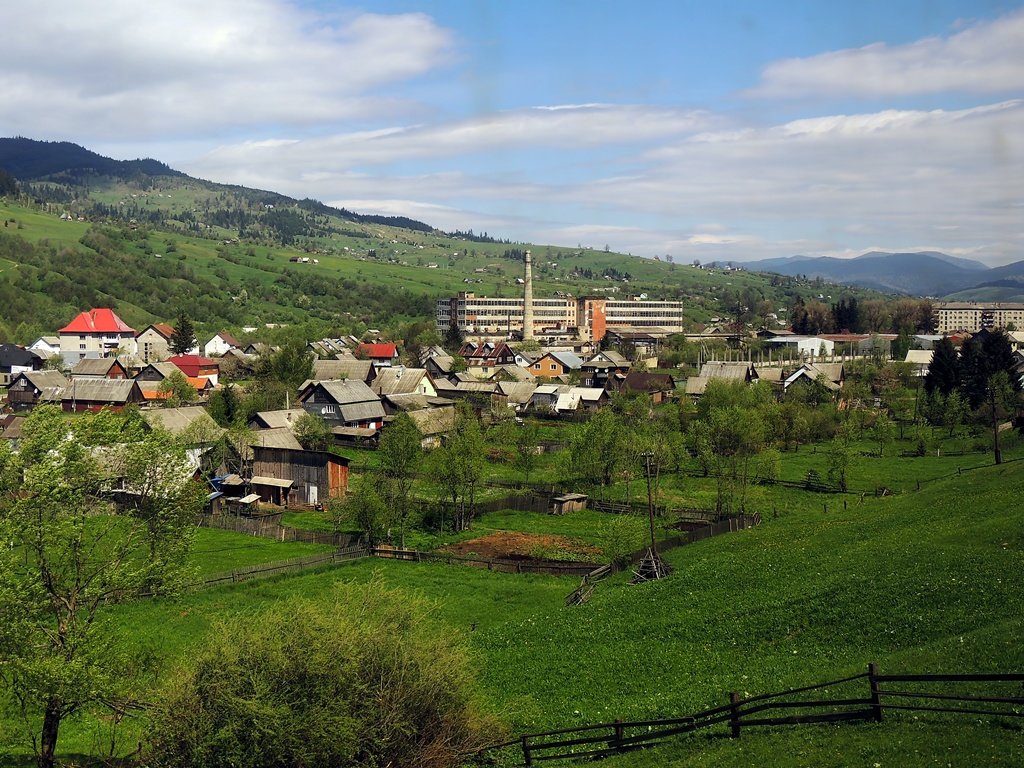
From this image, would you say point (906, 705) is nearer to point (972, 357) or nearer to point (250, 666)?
point (250, 666)

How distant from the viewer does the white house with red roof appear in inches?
4707

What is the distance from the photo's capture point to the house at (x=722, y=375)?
92.9 meters

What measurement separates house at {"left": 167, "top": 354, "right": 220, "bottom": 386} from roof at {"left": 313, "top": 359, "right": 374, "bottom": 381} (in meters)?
11.6

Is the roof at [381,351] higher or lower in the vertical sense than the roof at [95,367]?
higher

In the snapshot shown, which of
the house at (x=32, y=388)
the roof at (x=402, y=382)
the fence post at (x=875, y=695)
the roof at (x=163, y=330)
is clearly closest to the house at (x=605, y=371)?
the roof at (x=402, y=382)

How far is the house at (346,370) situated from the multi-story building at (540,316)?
68698 mm

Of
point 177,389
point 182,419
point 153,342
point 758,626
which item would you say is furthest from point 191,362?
point 758,626

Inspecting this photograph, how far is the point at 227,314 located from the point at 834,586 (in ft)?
553

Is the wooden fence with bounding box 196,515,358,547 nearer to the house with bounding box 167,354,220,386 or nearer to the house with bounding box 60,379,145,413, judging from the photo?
the house with bounding box 60,379,145,413

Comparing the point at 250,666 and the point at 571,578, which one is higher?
the point at 250,666

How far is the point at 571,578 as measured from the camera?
36.4 meters

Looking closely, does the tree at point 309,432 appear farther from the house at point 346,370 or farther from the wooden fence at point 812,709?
the wooden fence at point 812,709

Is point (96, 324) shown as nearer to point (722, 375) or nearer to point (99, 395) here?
point (99, 395)

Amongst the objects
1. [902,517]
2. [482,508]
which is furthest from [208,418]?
[902,517]
